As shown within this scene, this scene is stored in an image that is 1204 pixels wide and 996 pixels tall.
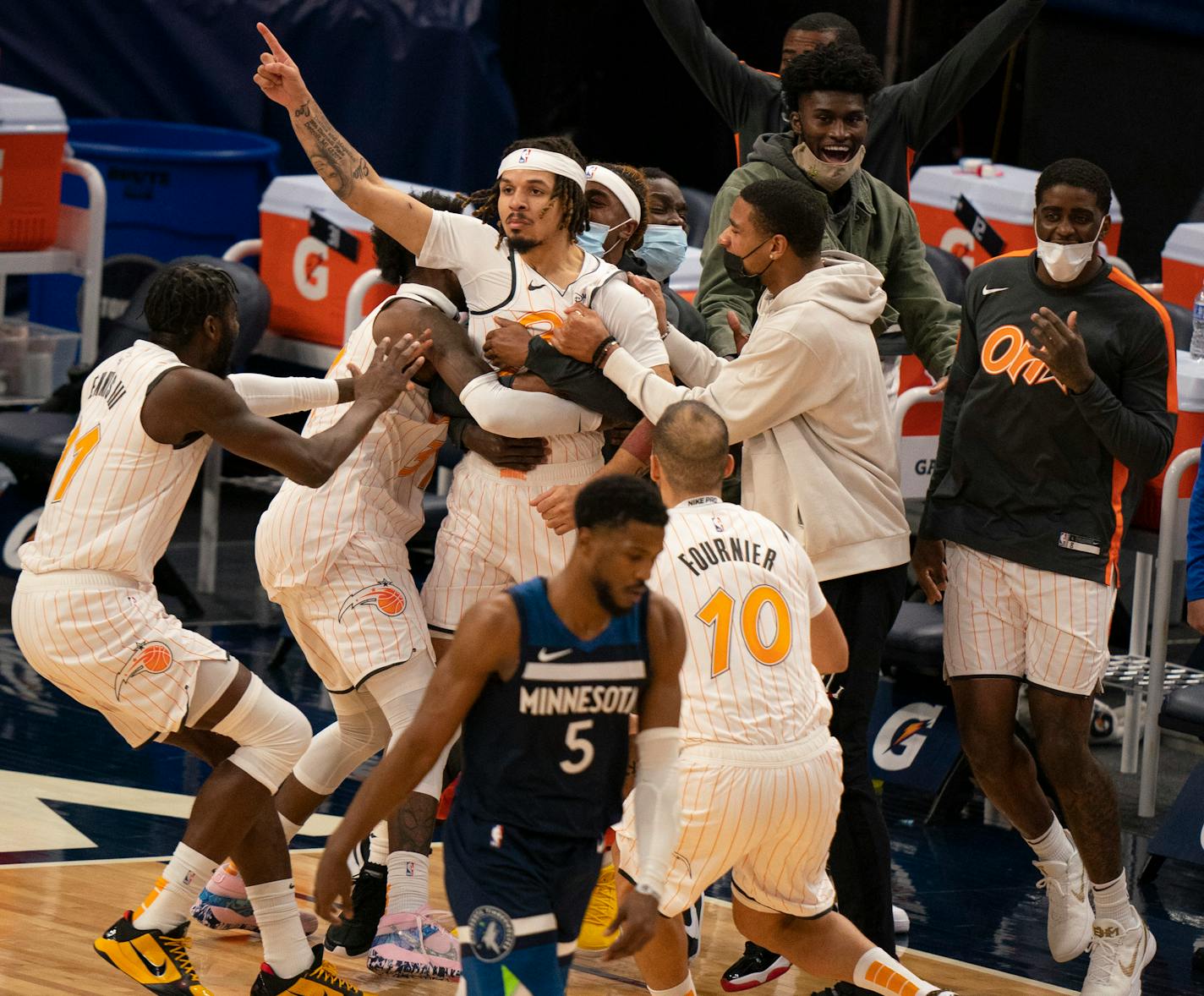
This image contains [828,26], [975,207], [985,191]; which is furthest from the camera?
[985,191]

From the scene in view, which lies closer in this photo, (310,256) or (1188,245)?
(1188,245)

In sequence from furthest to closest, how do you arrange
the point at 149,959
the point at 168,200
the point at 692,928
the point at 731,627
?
the point at 168,200 → the point at 692,928 → the point at 149,959 → the point at 731,627

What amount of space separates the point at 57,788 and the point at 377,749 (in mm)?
1485

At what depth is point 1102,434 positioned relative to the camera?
519 centimetres

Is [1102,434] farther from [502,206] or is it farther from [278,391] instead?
[278,391]

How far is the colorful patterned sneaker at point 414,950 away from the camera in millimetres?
5191

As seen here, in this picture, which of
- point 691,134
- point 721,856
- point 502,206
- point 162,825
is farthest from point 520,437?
point 691,134

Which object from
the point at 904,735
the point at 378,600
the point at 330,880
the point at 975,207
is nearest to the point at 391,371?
the point at 378,600

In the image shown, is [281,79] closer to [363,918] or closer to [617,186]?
[617,186]

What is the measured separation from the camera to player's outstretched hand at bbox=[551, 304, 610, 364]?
16.6 ft

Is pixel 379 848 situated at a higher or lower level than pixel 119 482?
lower

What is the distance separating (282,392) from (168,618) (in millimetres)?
638

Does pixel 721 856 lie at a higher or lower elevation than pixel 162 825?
higher

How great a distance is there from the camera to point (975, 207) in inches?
365
